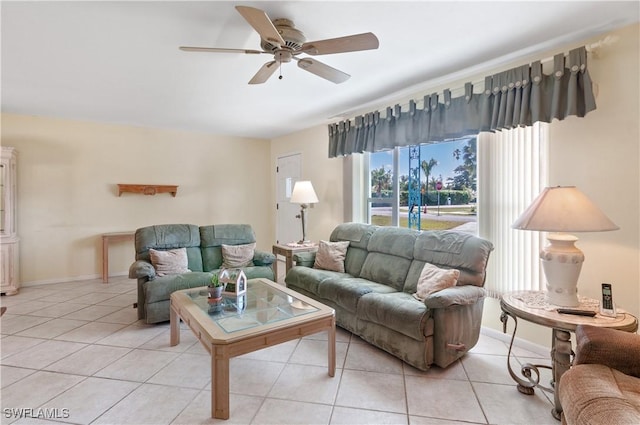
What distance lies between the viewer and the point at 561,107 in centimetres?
221

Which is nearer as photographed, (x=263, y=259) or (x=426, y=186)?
(x=426, y=186)

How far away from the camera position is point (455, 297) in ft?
7.16

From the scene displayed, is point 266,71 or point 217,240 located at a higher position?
point 266,71

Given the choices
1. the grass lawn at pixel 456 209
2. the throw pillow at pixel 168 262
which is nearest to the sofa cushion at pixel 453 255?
the grass lawn at pixel 456 209

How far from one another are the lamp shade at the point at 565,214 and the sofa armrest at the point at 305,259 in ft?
7.34

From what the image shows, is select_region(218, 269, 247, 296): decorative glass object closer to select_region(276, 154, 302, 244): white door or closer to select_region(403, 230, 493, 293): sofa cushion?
select_region(403, 230, 493, 293): sofa cushion

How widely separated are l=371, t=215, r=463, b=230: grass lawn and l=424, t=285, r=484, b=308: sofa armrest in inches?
39.1

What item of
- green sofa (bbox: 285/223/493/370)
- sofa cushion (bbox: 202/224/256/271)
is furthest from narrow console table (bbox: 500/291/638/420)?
sofa cushion (bbox: 202/224/256/271)

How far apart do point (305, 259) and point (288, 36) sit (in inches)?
90.8

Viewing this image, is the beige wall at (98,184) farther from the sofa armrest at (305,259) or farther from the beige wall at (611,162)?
the beige wall at (611,162)

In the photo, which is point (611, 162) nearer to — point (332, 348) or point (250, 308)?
point (332, 348)

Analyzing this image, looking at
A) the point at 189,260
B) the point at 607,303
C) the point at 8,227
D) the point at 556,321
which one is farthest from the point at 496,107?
the point at 8,227

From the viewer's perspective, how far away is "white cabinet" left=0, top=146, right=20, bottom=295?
394cm

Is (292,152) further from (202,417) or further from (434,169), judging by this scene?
(202,417)
